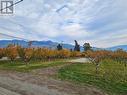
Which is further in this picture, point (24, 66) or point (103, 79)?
point (24, 66)

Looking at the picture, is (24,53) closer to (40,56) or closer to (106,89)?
(40,56)

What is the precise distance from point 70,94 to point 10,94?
3.45 m

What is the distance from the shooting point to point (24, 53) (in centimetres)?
5784

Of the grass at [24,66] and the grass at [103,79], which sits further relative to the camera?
the grass at [24,66]

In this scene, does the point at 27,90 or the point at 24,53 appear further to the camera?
the point at 24,53

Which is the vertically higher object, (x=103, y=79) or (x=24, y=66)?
(x=24, y=66)

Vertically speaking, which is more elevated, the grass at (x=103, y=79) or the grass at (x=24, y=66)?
the grass at (x=24, y=66)

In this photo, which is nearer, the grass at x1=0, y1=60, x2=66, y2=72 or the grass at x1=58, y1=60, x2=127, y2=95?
the grass at x1=58, y1=60, x2=127, y2=95

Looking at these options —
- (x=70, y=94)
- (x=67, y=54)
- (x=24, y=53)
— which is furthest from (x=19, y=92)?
(x=67, y=54)

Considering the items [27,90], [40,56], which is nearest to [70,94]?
[27,90]

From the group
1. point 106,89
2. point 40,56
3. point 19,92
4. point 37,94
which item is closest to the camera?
point 37,94

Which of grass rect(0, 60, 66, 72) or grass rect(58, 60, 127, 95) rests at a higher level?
grass rect(0, 60, 66, 72)

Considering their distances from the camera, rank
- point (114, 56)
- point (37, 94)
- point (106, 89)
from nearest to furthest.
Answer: point (37, 94) < point (106, 89) < point (114, 56)

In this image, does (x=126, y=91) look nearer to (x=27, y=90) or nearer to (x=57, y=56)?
(x=27, y=90)
